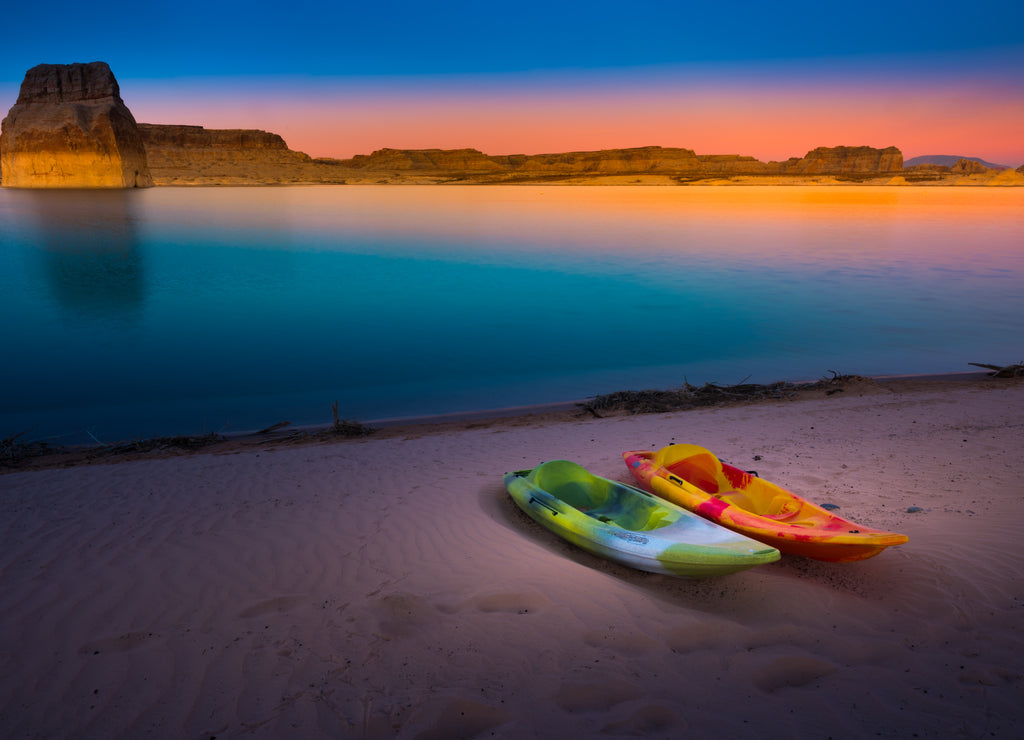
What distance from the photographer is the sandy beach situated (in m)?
2.75

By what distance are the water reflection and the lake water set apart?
144mm

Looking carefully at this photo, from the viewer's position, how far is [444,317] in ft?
54.2

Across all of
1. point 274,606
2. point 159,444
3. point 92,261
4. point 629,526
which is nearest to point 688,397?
point 629,526

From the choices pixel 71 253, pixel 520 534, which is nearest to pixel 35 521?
pixel 520 534

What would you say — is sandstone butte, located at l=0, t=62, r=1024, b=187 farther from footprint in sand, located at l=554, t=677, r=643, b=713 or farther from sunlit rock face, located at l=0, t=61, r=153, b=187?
footprint in sand, located at l=554, t=677, r=643, b=713

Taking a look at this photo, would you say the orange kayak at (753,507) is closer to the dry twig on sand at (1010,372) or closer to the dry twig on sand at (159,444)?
the dry twig on sand at (159,444)

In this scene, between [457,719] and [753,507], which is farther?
[753,507]

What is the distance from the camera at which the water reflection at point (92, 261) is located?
1739cm

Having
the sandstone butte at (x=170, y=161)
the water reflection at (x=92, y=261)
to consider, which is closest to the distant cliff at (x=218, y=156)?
the sandstone butte at (x=170, y=161)

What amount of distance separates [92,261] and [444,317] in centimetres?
1665

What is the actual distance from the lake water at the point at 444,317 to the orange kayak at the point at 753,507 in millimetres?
4800

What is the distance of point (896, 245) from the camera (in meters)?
29.3

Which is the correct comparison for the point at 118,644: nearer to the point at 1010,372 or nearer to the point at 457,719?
the point at 457,719

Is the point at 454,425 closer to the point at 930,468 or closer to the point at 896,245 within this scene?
the point at 930,468
